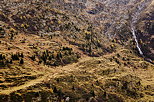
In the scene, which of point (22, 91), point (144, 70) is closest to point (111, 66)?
point (144, 70)

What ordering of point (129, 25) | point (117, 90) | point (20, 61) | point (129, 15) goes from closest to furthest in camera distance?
point (20, 61) < point (117, 90) < point (129, 25) < point (129, 15)

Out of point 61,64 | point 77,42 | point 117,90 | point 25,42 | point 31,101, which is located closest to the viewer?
point 31,101

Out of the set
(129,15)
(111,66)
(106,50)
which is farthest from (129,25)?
(111,66)

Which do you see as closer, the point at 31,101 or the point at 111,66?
the point at 31,101

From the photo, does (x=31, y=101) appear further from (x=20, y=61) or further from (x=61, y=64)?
(x=61, y=64)

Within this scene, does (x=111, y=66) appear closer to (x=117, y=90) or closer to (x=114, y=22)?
(x=117, y=90)

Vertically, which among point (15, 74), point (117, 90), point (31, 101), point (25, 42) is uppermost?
point (25, 42)

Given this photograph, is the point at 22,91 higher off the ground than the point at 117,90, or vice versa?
the point at 22,91
